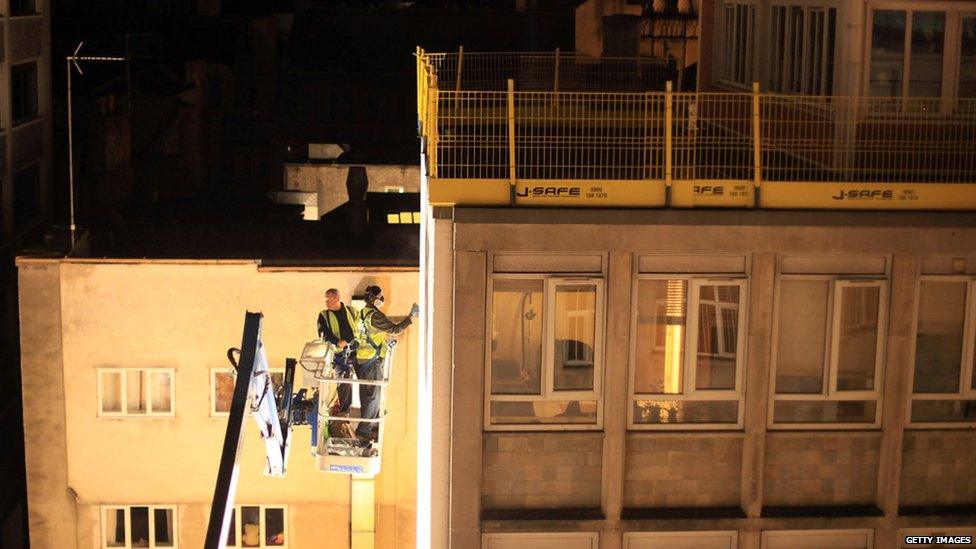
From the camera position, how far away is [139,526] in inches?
1236

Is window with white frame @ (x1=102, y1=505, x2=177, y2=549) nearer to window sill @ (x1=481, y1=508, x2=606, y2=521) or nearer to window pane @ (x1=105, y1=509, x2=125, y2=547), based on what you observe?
window pane @ (x1=105, y1=509, x2=125, y2=547)

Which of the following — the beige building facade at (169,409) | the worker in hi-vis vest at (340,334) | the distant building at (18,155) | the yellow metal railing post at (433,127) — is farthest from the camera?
the distant building at (18,155)

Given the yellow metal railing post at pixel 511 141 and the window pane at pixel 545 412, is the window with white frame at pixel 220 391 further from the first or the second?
the yellow metal railing post at pixel 511 141

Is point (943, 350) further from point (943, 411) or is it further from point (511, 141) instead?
point (511, 141)

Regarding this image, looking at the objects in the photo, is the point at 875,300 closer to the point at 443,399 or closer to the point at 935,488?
the point at 935,488

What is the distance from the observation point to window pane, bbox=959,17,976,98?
21094 millimetres

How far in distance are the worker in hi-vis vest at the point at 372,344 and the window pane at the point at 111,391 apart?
9.52 m

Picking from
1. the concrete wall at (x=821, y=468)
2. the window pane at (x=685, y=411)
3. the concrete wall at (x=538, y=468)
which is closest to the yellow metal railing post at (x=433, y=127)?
the concrete wall at (x=538, y=468)

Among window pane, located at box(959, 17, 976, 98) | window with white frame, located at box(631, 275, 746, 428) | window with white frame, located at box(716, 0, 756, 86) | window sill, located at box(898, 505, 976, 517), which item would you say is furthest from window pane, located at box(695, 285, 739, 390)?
window with white frame, located at box(716, 0, 756, 86)

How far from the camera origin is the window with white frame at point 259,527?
3144 cm

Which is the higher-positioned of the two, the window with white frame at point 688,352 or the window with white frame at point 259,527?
the window with white frame at point 688,352

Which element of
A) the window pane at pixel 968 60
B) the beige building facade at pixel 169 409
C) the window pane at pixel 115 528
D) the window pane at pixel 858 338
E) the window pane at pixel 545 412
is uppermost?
the window pane at pixel 968 60

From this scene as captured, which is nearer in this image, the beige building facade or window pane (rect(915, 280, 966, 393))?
window pane (rect(915, 280, 966, 393))

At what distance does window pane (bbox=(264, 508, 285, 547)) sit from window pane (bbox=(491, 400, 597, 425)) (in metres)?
14.5
